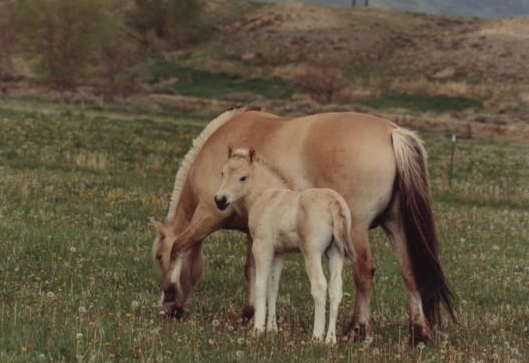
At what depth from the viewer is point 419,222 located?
9.48 metres

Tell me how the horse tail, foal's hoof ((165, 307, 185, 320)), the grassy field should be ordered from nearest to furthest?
the grassy field, the horse tail, foal's hoof ((165, 307, 185, 320))

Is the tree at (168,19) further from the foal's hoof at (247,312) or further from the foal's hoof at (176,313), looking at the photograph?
the foal's hoof at (247,312)

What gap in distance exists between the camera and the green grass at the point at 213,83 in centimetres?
8012

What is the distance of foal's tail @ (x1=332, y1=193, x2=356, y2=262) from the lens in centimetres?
814

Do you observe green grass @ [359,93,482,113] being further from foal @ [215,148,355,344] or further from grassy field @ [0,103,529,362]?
foal @ [215,148,355,344]

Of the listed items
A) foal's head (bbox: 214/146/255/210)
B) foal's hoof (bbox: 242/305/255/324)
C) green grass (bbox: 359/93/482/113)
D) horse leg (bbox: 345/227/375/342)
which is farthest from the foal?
green grass (bbox: 359/93/482/113)

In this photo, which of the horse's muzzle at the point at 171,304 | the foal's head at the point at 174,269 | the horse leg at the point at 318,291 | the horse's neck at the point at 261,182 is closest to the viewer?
the horse leg at the point at 318,291

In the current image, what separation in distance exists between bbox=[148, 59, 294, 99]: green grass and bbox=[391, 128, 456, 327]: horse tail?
67.5 m

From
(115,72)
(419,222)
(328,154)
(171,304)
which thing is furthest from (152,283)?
(115,72)

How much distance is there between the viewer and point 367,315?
909 cm

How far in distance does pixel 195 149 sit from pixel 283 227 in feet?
9.12

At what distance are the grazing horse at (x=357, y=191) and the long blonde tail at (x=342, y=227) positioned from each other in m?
0.87

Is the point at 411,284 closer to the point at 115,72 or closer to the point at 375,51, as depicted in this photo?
the point at 115,72

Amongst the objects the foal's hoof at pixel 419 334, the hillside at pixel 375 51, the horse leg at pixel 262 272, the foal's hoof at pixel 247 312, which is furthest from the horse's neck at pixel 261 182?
the hillside at pixel 375 51
